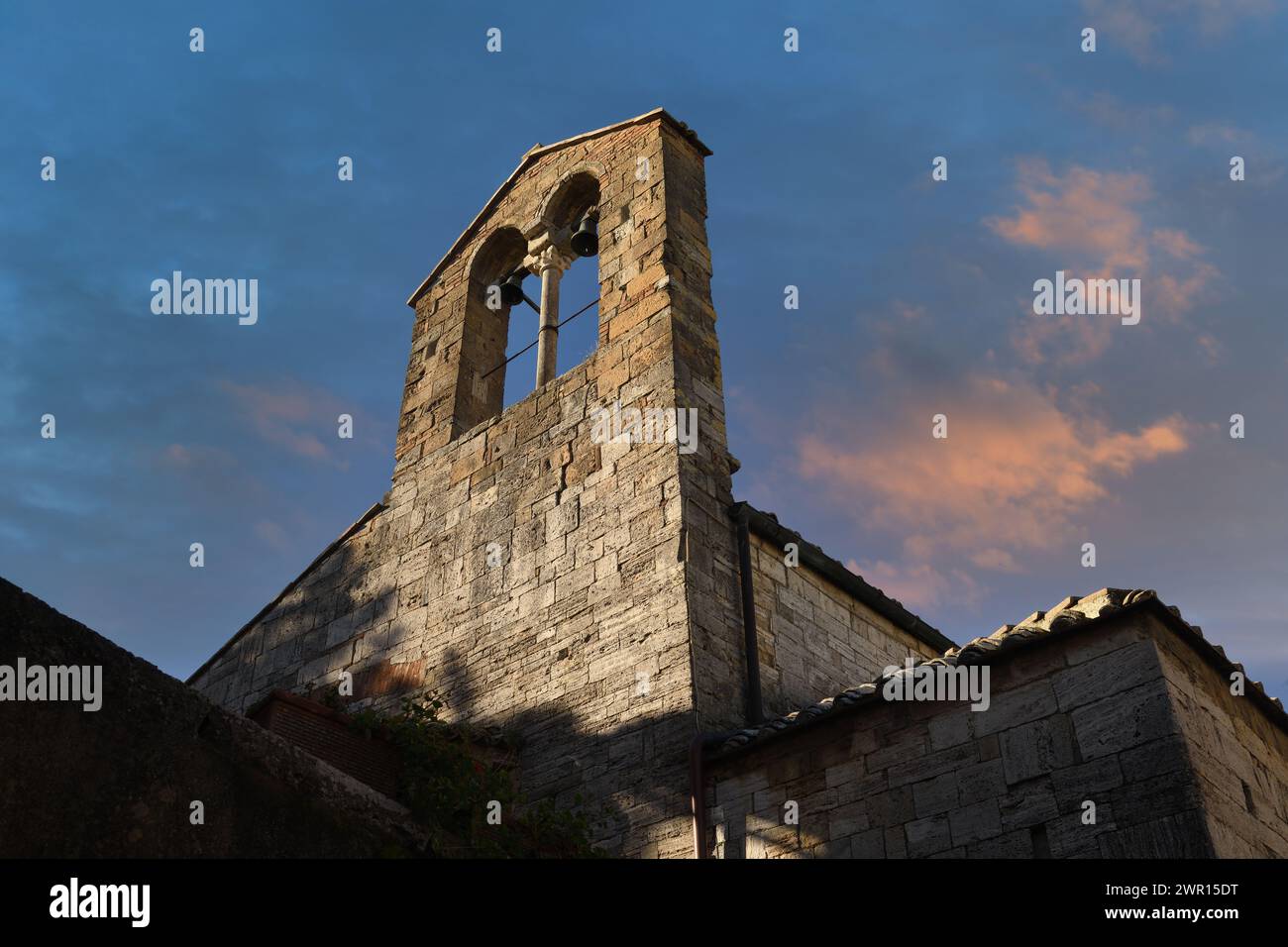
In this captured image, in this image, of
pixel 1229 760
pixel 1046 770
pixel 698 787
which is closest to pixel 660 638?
pixel 698 787

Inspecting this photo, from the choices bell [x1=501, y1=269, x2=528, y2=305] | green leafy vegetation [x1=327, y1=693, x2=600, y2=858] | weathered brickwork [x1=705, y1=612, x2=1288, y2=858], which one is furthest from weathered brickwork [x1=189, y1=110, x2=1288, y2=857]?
green leafy vegetation [x1=327, y1=693, x2=600, y2=858]

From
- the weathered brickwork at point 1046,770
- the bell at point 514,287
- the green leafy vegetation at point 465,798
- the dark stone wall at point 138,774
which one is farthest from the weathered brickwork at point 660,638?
the dark stone wall at point 138,774

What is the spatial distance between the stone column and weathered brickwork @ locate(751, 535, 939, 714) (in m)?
3.43

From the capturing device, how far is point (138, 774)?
3.92 m

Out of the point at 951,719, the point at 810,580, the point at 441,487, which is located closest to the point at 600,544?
the point at 810,580

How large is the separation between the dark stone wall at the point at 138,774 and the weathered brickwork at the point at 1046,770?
318 cm

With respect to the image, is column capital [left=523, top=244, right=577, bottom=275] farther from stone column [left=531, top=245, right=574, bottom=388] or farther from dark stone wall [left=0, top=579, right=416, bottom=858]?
dark stone wall [left=0, top=579, right=416, bottom=858]

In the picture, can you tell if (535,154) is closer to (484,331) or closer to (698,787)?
(484,331)

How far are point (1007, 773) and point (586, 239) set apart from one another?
784cm

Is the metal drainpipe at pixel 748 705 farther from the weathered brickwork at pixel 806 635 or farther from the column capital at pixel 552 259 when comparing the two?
the column capital at pixel 552 259

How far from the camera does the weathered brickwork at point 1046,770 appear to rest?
561 cm
